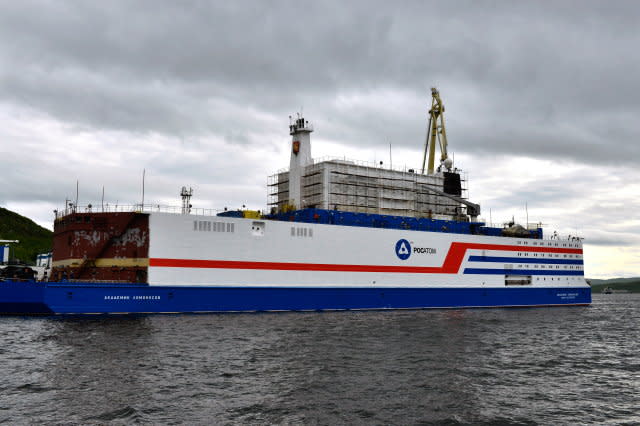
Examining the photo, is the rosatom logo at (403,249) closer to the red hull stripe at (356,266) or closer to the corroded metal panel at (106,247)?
the red hull stripe at (356,266)

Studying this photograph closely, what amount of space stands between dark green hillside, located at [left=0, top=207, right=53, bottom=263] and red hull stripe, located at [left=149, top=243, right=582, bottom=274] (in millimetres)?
106207

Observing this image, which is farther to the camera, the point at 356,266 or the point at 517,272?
the point at 517,272

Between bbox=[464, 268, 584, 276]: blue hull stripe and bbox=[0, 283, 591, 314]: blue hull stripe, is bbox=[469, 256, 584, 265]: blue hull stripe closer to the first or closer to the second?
bbox=[464, 268, 584, 276]: blue hull stripe

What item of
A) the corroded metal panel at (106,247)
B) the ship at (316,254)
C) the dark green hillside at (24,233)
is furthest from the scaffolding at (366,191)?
the dark green hillside at (24,233)

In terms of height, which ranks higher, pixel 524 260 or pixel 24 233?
pixel 24 233

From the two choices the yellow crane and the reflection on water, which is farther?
the yellow crane

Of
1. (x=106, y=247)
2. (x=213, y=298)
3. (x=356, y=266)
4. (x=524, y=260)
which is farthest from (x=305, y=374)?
(x=524, y=260)

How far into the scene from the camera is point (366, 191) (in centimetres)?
4350

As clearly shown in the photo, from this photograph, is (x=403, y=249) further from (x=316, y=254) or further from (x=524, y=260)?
(x=524, y=260)

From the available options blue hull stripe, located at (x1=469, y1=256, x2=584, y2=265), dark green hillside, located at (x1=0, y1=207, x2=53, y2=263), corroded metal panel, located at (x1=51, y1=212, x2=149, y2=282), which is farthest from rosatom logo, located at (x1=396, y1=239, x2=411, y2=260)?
dark green hillside, located at (x1=0, y1=207, x2=53, y2=263)

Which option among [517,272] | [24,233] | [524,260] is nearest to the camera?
[517,272]

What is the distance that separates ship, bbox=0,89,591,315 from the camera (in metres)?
31.8

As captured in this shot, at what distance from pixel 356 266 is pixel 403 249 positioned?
15.4ft

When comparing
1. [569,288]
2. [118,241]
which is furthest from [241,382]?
[569,288]
